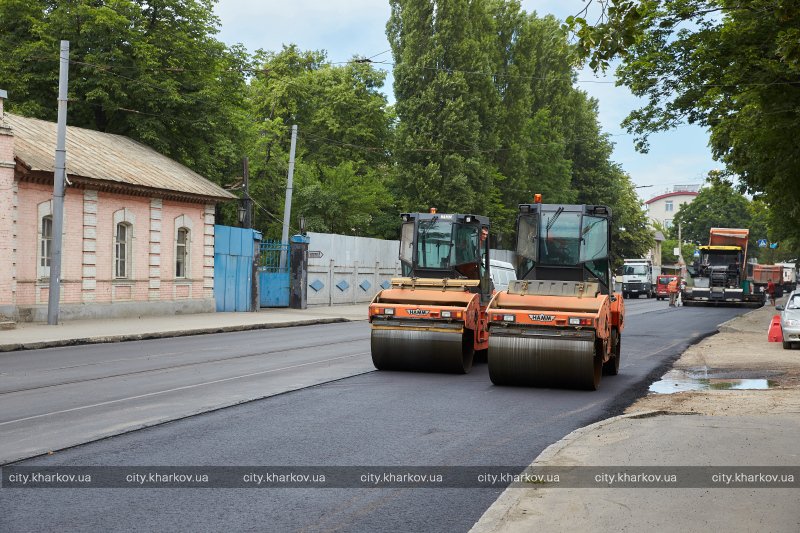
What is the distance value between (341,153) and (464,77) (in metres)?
11.2

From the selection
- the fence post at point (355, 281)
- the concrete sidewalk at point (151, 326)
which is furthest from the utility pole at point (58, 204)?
the fence post at point (355, 281)

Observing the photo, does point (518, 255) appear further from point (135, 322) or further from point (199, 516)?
point (135, 322)

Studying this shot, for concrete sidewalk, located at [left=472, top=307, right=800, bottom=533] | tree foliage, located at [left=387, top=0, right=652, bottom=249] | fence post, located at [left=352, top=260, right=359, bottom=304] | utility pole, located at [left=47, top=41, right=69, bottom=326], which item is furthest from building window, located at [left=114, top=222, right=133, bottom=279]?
tree foliage, located at [left=387, top=0, right=652, bottom=249]

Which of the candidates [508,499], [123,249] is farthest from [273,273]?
[508,499]

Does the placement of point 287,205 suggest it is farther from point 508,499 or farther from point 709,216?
point 709,216

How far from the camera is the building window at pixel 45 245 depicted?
2584cm

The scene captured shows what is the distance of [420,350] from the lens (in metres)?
14.8

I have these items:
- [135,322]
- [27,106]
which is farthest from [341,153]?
[135,322]

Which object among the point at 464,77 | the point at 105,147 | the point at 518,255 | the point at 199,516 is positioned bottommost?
the point at 199,516

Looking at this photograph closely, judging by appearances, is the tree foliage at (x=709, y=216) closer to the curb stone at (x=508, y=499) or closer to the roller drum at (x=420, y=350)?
the roller drum at (x=420, y=350)

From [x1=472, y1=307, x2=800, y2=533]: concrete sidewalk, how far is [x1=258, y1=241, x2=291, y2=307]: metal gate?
2480cm

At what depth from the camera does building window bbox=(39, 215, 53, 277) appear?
84.8 ft

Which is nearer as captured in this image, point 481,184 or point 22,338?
point 22,338

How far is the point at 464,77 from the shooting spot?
177ft
